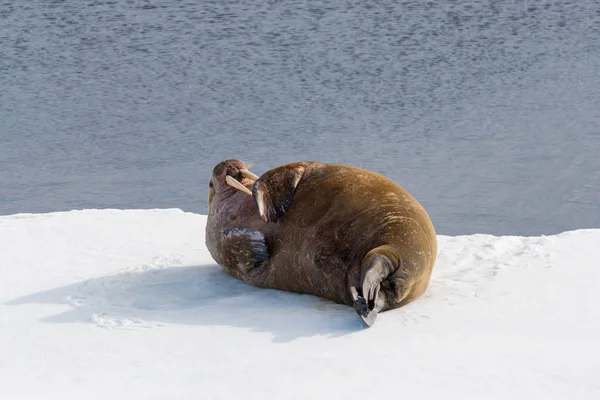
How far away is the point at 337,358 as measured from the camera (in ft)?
15.3

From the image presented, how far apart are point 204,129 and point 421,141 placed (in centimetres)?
416

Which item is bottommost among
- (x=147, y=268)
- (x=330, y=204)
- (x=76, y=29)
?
(x=76, y=29)

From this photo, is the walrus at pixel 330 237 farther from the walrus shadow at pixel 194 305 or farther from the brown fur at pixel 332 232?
the walrus shadow at pixel 194 305

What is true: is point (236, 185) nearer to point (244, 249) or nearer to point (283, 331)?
point (244, 249)

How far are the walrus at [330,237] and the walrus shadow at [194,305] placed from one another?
0.40 feet

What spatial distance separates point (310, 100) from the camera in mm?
19297

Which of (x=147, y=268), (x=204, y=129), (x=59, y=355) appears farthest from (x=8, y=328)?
(x=204, y=129)

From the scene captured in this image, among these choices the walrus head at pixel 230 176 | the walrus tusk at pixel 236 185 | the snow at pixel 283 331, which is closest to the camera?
the snow at pixel 283 331

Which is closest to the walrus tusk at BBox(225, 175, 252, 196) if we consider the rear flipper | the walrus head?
the walrus head

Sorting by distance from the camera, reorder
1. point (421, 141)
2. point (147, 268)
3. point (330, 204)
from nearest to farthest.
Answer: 1. point (330, 204)
2. point (147, 268)
3. point (421, 141)

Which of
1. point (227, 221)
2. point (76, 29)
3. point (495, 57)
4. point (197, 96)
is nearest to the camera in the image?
point (227, 221)

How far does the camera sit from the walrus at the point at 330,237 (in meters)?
5.26

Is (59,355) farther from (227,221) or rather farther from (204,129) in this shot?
(204,129)

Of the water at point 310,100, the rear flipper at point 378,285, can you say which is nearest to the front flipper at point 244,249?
the rear flipper at point 378,285
